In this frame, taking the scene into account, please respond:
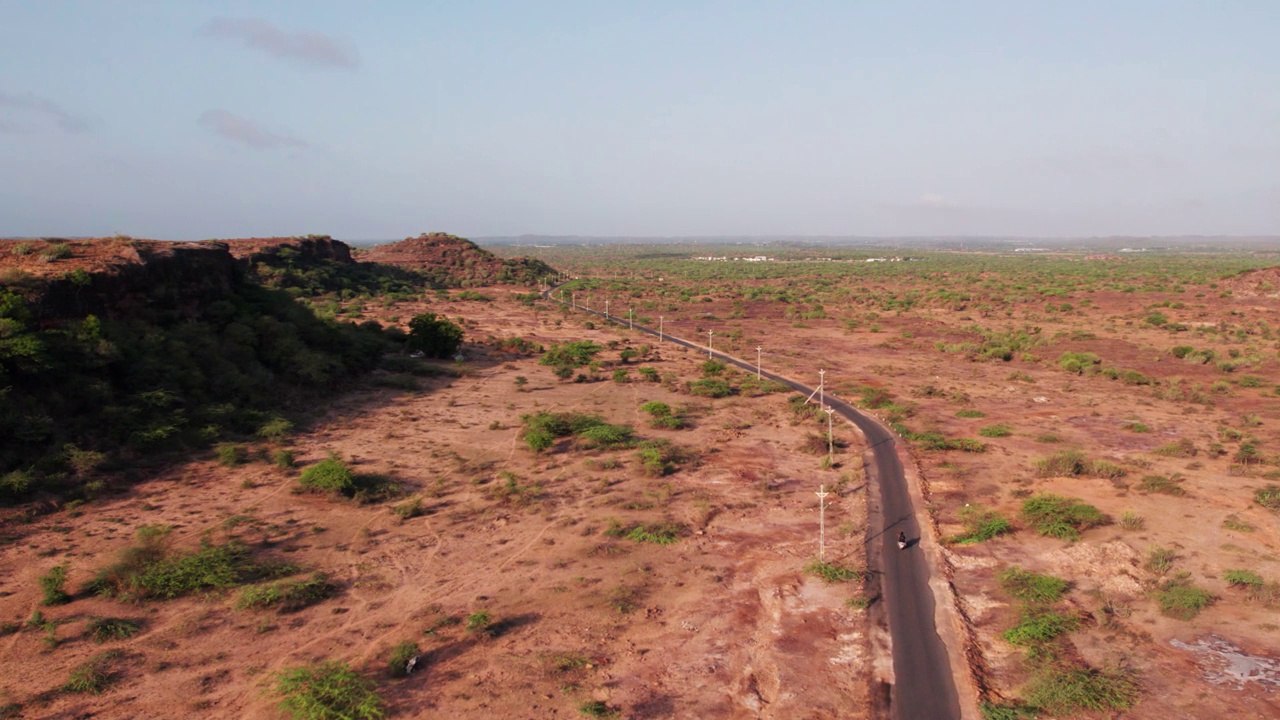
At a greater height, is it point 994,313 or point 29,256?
point 29,256

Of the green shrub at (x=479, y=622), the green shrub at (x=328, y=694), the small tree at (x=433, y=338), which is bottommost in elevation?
the green shrub at (x=479, y=622)

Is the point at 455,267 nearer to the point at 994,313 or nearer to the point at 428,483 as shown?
the point at 994,313

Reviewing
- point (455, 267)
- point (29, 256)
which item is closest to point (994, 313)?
point (29, 256)

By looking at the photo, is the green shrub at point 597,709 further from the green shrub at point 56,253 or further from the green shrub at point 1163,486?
the green shrub at point 56,253

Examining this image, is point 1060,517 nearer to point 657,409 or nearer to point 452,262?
point 657,409

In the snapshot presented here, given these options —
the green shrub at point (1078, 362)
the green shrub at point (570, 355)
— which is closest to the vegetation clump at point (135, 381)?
the green shrub at point (570, 355)

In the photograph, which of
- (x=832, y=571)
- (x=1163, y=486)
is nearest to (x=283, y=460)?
(x=832, y=571)

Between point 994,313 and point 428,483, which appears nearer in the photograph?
point 428,483
